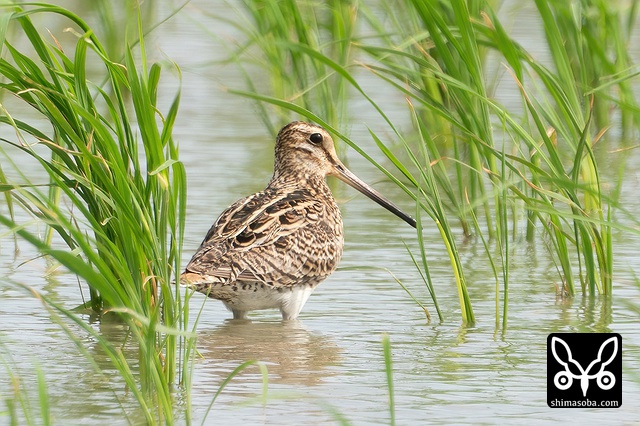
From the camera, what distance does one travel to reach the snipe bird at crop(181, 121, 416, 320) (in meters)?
6.33

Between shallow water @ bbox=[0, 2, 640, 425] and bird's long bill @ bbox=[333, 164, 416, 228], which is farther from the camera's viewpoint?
bird's long bill @ bbox=[333, 164, 416, 228]

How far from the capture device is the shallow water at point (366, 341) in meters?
4.88

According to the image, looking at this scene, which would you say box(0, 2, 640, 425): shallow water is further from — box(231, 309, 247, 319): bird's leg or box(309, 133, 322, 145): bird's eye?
box(309, 133, 322, 145): bird's eye

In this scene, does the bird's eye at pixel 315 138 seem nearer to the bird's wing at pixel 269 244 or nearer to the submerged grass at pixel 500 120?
the submerged grass at pixel 500 120

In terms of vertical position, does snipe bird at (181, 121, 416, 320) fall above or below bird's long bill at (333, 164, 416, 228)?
below

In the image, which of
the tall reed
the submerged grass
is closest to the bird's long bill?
the submerged grass

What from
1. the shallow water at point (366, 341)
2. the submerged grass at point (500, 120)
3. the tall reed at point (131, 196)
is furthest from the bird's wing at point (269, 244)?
the tall reed at point (131, 196)

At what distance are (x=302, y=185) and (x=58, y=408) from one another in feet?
9.59

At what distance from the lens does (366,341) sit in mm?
6047

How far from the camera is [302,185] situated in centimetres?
751

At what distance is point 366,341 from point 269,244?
86 centimetres

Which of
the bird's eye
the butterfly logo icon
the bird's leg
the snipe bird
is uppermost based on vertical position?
the bird's eye

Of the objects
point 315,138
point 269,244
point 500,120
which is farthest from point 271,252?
point 500,120

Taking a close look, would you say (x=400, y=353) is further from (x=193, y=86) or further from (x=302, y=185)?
(x=193, y=86)
